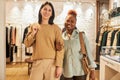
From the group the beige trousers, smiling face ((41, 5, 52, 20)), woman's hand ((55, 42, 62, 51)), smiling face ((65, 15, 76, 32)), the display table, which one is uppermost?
smiling face ((41, 5, 52, 20))

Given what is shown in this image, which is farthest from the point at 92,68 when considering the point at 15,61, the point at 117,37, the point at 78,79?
the point at 15,61

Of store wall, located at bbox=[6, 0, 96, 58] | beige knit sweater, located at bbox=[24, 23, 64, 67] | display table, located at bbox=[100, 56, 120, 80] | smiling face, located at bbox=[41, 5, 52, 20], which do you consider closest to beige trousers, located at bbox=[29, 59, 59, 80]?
beige knit sweater, located at bbox=[24, 23, 64, 67]

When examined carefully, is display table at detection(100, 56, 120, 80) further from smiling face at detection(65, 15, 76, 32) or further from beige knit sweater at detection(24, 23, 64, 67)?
beige knit sweater at detection(24, 23, 64, 67)

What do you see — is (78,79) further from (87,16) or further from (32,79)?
(87,16)

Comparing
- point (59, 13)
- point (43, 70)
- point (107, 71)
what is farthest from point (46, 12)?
point (59, 13)

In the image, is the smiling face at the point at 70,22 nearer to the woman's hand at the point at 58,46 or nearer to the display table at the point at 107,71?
the woman's hand at the point at 58,46

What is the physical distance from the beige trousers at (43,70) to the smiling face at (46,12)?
41 centimetres

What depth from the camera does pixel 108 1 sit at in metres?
8.06

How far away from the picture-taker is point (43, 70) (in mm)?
1862

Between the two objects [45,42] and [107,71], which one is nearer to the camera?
[45,42]

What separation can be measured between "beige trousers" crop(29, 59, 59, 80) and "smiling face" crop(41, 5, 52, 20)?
405mm

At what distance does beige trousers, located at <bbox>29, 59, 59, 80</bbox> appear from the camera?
1.86 meters

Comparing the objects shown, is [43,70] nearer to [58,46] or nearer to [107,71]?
[58,46]

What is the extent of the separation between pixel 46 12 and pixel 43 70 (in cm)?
54
